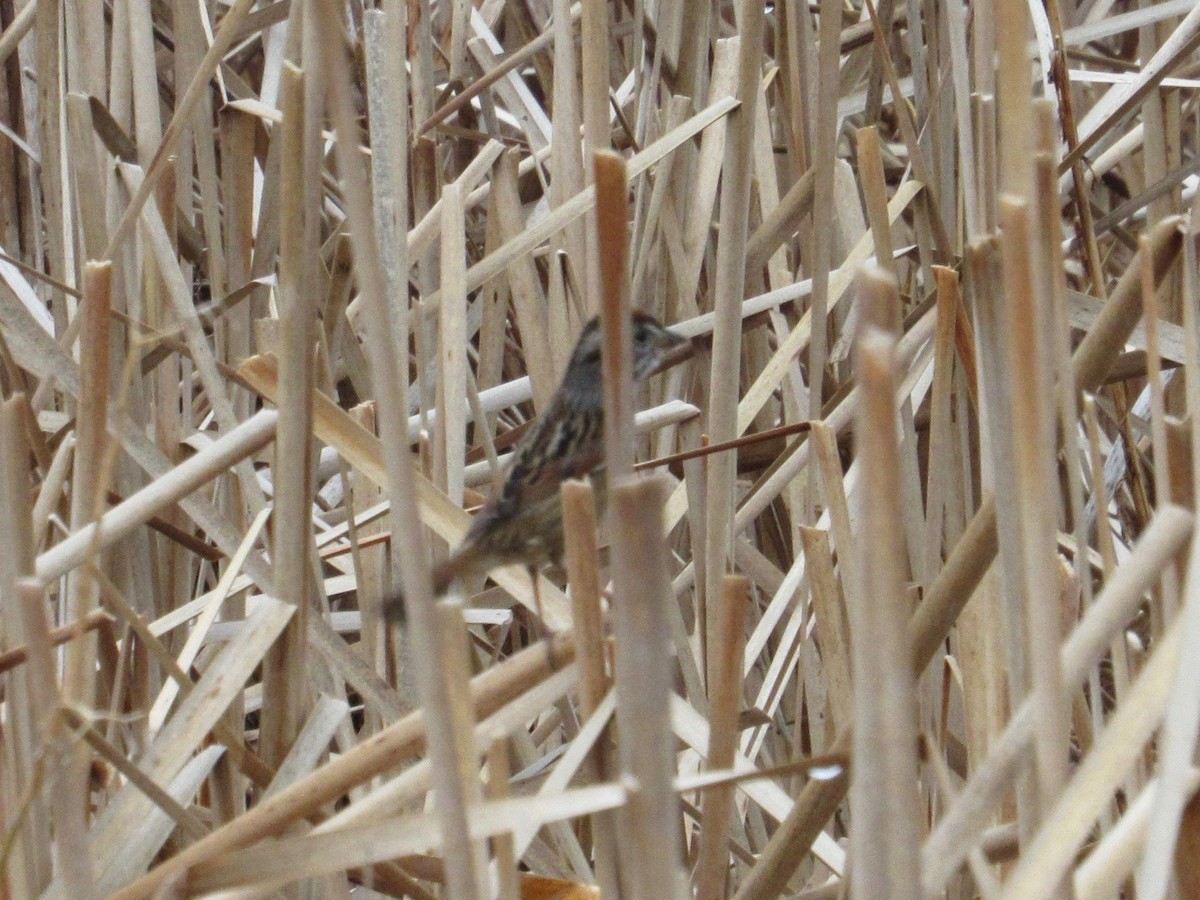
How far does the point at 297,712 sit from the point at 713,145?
1.09m

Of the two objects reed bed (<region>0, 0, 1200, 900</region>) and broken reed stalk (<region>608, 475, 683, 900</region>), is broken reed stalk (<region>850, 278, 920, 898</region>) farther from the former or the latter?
broken reed stalk (<region>608, 475, 683, 900</region>)

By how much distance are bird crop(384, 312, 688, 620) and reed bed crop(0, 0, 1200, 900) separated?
74 mm

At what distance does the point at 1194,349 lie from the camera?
1229mm

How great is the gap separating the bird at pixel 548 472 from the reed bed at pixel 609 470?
74mm

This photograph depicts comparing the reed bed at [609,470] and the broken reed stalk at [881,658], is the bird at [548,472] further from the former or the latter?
the broken reed stalk at [881,658]

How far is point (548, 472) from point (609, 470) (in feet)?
2.26

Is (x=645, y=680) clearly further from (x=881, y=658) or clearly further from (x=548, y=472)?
(x=548, y=472)

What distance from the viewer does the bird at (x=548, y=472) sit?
1.56 meters

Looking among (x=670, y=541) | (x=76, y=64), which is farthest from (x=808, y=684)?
(x=76, y=64)

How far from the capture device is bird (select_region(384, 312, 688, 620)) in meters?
1.56

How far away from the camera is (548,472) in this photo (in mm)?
1667

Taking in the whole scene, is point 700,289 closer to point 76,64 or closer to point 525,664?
point 76,64

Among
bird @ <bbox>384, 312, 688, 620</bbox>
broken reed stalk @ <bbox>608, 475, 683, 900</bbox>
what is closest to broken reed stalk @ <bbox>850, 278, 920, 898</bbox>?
broken reed stalk @ <bbox>608, 475, 683, 900</bbox>

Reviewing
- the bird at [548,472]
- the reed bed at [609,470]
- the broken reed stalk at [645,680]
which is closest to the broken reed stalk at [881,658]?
the reed bed at [609,470]
